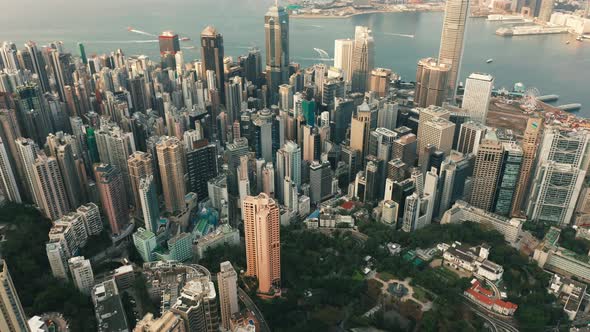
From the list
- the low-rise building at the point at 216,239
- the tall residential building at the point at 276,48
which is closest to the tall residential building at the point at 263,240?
the low-rise building at the point at 216,239

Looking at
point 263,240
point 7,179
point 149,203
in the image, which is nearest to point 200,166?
point 149,203

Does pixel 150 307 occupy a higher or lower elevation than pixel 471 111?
lower

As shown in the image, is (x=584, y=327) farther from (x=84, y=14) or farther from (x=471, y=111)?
(x=84, y=14)

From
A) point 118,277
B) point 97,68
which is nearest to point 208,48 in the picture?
point 97,68

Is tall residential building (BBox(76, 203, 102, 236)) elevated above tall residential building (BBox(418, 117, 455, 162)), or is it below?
below

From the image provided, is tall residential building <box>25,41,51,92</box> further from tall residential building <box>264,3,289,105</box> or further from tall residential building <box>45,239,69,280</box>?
tall residential building <box>45,239,69,280</box>

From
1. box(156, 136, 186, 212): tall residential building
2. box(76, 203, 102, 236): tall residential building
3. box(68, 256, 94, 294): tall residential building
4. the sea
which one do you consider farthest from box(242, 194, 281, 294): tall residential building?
the sea

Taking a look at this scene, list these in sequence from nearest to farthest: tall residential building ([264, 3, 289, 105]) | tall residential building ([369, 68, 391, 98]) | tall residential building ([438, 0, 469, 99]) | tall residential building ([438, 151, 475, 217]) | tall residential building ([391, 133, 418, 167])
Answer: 1. tall residential building ([438, 151, 475, 217])
2. tall residential building ([391, 133, 418, 167])
3. tall residential building ([438, 0, 469, 99])
4. tall residential building ([369, 68, 391, 98])
5. tall residential building ([264, 3, 289, 105])
